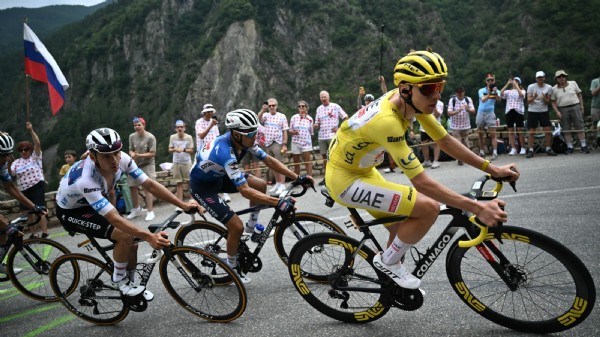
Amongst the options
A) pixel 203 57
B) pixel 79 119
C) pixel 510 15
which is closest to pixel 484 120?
pixel 510 15

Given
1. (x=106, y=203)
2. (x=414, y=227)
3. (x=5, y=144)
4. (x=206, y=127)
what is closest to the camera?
(x=414, y=227)

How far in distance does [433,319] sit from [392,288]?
0.50 metres

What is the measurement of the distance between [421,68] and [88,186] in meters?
3.01

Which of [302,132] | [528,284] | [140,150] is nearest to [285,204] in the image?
[528,284]

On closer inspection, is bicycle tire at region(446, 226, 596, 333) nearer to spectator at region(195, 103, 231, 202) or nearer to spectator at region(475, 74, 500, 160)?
spectator at region(195, 103, 231, 202)

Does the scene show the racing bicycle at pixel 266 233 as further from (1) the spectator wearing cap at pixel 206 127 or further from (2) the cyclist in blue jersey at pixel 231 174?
(1) the spectator wearing cap at pixel 206 127

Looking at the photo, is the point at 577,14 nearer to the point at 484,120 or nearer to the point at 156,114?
the point at 484,120

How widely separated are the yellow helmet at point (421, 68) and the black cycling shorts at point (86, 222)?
3068 millimetres

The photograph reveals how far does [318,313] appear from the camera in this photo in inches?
177

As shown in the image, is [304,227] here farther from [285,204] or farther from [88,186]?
[88,186]

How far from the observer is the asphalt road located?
13.1 ft

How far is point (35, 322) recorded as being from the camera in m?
5.16

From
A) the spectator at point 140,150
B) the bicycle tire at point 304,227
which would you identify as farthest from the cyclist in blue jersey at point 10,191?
the spectator at point 140,150

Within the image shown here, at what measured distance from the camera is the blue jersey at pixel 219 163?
493 centimetres
